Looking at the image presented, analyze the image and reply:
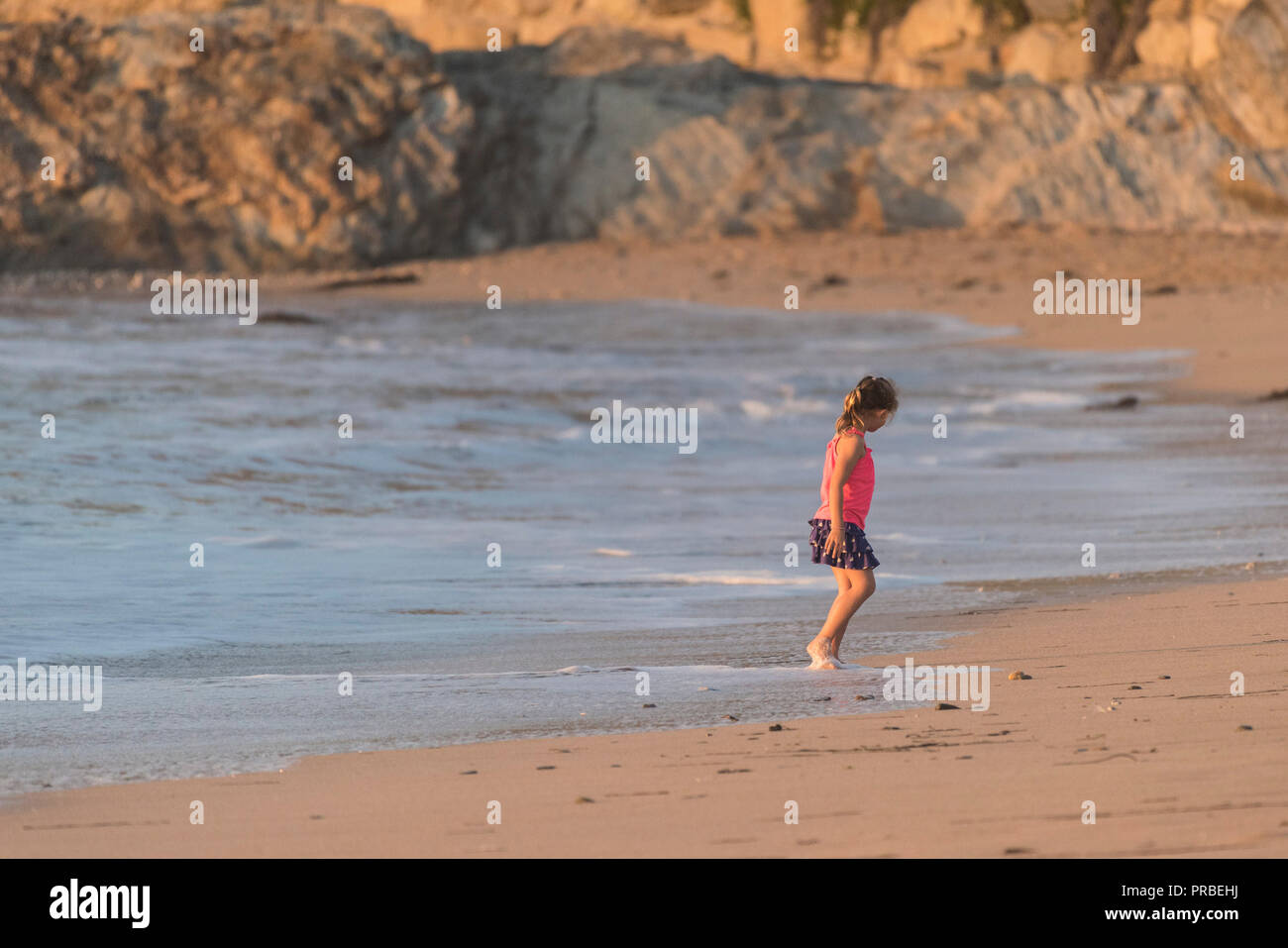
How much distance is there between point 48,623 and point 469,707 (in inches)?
90.4

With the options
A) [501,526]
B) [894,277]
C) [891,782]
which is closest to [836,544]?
[891,782]

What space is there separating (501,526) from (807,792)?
6033mm

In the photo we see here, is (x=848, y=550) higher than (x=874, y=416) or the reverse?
the reverse

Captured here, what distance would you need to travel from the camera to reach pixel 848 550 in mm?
6262

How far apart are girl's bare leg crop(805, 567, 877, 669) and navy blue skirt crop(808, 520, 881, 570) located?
0.08 feet

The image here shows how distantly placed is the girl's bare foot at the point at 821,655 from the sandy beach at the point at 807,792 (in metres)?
0.65

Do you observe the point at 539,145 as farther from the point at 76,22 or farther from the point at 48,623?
the point at 48,623

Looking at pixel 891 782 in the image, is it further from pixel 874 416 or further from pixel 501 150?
pixel 501 150

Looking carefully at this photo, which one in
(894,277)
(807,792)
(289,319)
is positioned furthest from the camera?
(894,277)

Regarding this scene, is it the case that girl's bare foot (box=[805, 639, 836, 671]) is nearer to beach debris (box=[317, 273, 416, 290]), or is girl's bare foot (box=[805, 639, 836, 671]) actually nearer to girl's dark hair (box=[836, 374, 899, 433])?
girl's dark hair (box=[836, 374, 899, 433])

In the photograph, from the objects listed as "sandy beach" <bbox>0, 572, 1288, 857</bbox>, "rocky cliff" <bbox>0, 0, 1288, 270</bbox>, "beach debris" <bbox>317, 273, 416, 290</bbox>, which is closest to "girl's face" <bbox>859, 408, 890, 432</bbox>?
"sandy beach" <bbox>0, 572, 1288, 857</bbox>

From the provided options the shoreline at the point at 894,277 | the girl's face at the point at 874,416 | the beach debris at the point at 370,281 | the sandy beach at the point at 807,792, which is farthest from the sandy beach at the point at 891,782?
the beach debris at the point at 370,281

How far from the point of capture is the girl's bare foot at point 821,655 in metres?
5.75

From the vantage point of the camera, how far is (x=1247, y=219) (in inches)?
1241
